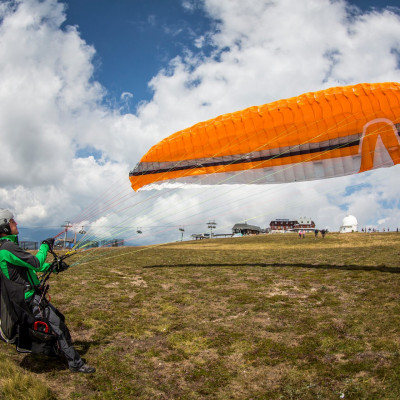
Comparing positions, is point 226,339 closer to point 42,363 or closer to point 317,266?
point 42,363

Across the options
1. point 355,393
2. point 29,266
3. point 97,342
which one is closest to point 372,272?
point 355,393

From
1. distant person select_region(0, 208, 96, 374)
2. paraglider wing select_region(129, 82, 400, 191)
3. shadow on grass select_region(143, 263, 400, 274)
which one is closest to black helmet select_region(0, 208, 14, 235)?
distant person select_region(0, 208, 96, 374)

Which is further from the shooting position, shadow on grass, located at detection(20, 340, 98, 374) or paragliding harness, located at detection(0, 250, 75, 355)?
shadow on grass, located at detection(20, 340, 98, 374)

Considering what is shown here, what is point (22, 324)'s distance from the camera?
4754 millimetres

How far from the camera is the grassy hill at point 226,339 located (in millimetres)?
4742

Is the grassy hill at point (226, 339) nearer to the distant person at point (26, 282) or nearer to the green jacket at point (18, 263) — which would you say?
the distant person at point (26, 282)

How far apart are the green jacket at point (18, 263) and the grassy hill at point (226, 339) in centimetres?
132

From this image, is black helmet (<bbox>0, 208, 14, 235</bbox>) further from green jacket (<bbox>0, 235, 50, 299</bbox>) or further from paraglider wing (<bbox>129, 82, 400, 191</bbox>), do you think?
paraglider wing (<bbox>129, 82, 400, 191</bbox>)

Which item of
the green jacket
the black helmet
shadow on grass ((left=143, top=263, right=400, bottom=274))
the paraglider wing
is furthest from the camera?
shadow on grass ((left=143, top=263, right=400, bottom=274))

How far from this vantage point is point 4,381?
4527 millimetres

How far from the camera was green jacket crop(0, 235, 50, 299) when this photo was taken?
4.67m

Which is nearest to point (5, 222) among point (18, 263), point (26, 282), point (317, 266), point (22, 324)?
point (18, 263)

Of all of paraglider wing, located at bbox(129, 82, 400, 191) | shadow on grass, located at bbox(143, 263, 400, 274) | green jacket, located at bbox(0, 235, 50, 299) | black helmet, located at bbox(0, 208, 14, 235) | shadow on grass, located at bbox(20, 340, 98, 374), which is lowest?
shadow on grass, located at bbox(143, 263, 400, 274)

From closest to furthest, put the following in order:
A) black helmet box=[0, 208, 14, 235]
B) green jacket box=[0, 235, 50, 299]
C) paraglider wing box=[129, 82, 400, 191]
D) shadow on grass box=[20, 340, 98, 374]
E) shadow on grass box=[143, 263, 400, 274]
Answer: green jacket box=[0, 235, 50, 299] → black helmet box=[0, 208, 14, 235] → shadow on grass box=[20, 340, 98, 374] → paraglider wing box=[129, 82, 400, 191] → shadow on grass box=[143, 263, 400, 274]
